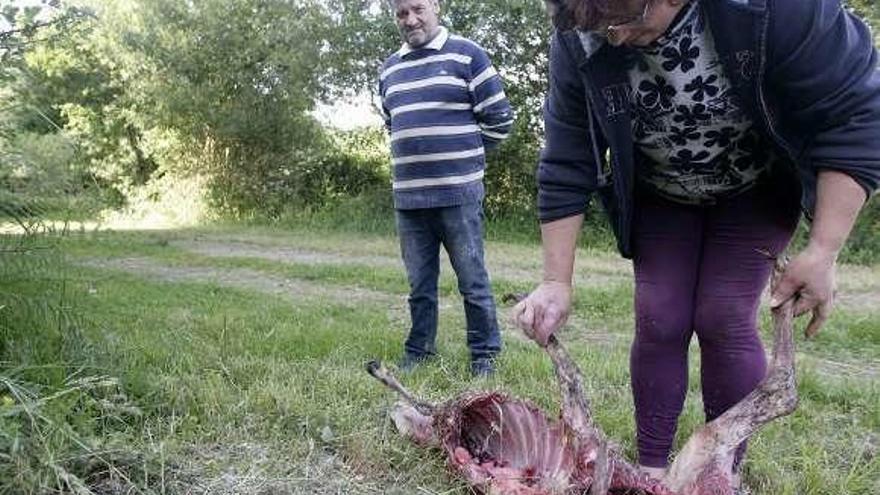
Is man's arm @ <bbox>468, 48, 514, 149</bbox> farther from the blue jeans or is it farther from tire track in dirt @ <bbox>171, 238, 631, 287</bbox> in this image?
tire track in dirt @ <bbox>171, 238, 631, 287</bbox>

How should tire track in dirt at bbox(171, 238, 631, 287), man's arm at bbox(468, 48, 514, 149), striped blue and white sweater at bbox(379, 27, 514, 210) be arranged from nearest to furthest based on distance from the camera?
striped blue and white sweater at bbox(379, 27, 514, 210) < man's arm at bbox(468, 48, 514, 149) < tire track in dirt at bbox(171, 238, 631, 287)

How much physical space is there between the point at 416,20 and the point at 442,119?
0.49m

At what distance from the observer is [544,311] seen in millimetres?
2283

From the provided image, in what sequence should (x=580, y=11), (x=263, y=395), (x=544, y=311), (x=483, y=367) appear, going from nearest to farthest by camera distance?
(x=580, y=11) < (x=544, y=311) < (x=263, y=395) < (x=483, y=367)

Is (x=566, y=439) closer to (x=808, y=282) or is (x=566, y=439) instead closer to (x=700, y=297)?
(x=700, y=297)

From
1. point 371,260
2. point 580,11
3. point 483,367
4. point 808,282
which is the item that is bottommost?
point 371,260

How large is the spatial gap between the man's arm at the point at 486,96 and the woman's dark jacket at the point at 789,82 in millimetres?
1889

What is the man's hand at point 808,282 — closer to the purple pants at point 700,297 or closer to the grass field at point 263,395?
the purple pants at point 700,297

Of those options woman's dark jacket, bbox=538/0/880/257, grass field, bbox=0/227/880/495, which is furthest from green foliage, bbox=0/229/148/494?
woman's dark jacket, bbox=538/0/880/257

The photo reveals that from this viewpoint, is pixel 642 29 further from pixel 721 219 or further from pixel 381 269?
pixel 381 269

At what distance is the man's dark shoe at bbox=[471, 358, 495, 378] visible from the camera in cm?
371

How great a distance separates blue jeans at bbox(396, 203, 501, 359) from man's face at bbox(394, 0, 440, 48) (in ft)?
2.70

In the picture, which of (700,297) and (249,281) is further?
(249,281)

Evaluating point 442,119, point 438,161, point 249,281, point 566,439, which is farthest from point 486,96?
point 249,281
